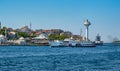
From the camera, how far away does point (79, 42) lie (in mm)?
176625

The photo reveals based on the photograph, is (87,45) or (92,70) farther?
(87,45)

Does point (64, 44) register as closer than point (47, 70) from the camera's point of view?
No

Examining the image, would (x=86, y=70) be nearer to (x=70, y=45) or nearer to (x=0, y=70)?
(x=0, y=70)

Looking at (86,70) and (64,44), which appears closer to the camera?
(86,70)

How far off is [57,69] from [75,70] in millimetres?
2121

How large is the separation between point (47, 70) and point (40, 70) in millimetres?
727

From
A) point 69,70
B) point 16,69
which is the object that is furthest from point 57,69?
point 16,69

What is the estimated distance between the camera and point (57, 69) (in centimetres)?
4353

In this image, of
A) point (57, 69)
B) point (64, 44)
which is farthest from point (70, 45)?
point (57, 69)

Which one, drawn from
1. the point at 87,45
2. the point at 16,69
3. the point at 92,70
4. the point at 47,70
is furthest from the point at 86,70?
the point at 87,45

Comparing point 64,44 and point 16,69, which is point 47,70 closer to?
point 16,69

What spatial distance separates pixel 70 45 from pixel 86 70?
13483 centimetres

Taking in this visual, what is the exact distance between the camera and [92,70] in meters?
42.9

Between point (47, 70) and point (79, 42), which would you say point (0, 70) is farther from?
point (79, 42)
